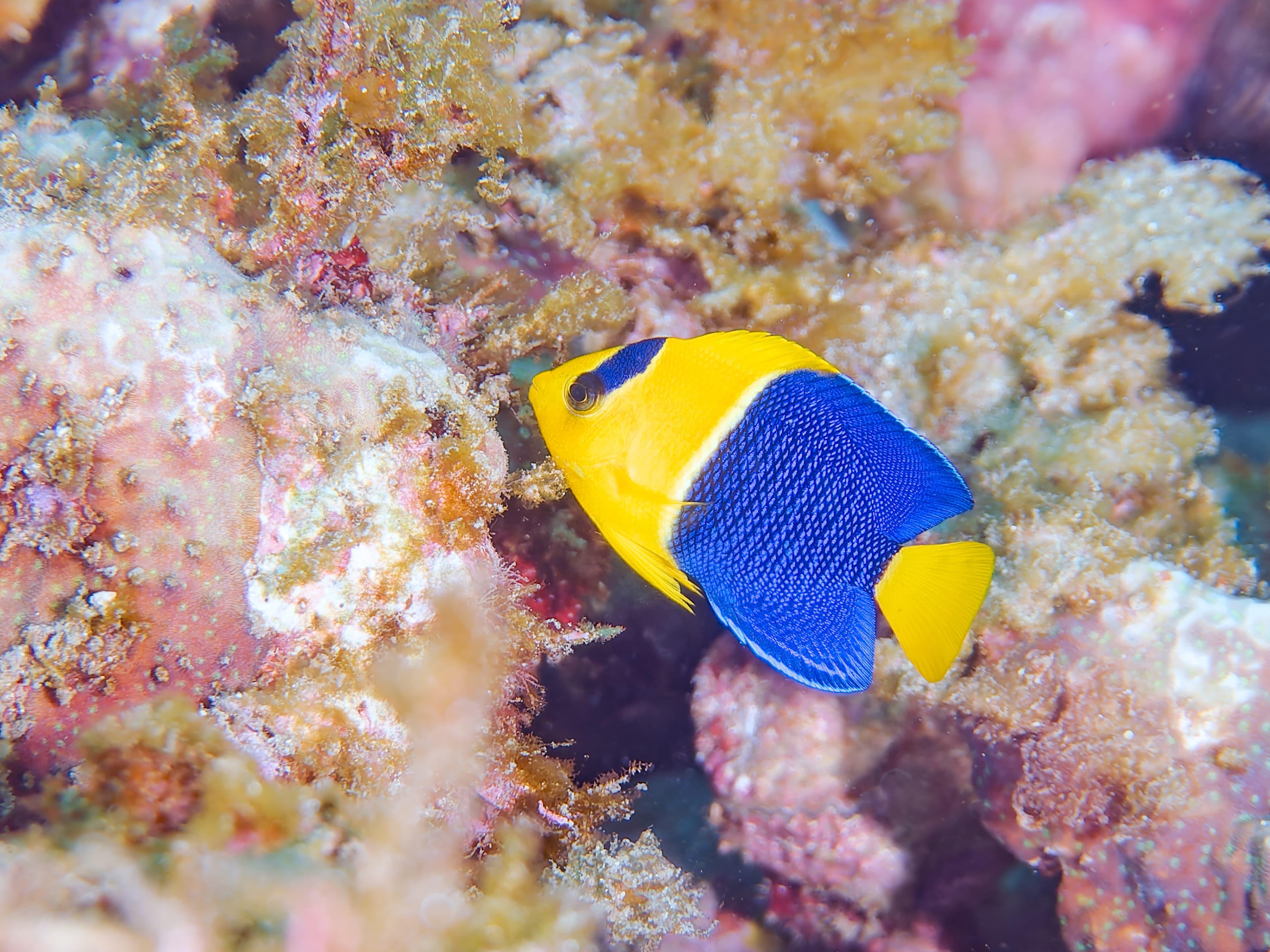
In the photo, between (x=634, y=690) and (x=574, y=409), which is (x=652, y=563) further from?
(x=634, y=690)

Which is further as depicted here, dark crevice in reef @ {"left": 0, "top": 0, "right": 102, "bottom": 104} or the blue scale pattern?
dark crevice in reef @ {"left": 0, "top": 0, "right": 102, "bottom": 104}

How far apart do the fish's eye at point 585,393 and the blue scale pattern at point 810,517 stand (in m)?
0.37

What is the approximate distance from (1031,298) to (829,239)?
0.86 m

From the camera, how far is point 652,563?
6.39ft

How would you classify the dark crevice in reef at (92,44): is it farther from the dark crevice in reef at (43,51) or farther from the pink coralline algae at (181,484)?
the pink coralline algae at (181,484)

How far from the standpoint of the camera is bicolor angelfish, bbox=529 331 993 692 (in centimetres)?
181

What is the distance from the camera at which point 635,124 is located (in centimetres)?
265

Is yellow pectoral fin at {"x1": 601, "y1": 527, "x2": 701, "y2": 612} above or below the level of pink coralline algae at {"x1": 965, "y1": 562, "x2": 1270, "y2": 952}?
above

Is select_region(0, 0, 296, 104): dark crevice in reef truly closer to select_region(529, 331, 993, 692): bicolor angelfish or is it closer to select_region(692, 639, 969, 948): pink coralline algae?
select_region(529, 331, 993, 692): bicolor angelfish

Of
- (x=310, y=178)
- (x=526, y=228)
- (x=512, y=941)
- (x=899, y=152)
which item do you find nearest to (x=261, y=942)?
(x=512, y=941)

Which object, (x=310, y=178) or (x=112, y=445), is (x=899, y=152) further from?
(x=112, y=445)

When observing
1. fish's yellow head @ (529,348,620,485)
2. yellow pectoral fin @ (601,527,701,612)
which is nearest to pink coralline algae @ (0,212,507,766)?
fish's yellow head @ (529,348,620,485)

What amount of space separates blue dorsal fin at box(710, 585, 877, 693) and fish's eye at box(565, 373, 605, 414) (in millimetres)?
660

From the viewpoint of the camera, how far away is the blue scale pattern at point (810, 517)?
71.4 inches
